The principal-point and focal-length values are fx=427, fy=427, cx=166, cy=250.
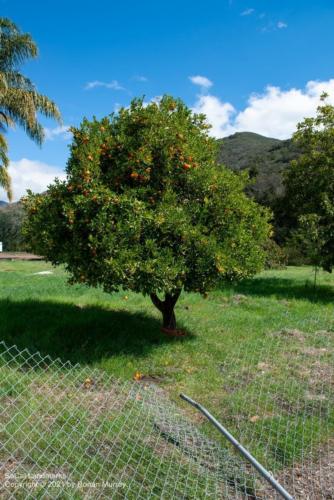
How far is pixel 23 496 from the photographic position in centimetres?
341

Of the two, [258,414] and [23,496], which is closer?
[23,496]

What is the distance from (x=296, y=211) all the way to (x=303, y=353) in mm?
9653

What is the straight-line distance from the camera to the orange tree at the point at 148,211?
6.38m

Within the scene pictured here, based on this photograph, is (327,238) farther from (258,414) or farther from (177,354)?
(258,414)

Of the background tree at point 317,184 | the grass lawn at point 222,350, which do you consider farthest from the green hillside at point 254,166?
the grass lawn at point 222,350

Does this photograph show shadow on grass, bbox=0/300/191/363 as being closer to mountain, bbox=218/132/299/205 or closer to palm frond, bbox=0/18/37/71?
mountain, bbox=218/132/299/205

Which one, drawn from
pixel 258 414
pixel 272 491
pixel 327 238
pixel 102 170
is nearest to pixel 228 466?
pixel 272 491

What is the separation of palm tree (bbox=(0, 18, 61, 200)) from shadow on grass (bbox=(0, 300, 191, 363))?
44.1 feet

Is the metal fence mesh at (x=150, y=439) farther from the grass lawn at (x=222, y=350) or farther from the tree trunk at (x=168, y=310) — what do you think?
the tree trunk at (x=168, y=310)

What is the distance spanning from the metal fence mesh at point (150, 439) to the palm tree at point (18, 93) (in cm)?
1680

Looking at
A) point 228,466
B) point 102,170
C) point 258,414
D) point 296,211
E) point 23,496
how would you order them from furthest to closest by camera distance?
point 296,211, point 102,170, point 258,414, point 228,466, point 23,496

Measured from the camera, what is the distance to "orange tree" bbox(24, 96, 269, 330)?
6375 millimetres

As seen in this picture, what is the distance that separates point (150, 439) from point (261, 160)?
193ft

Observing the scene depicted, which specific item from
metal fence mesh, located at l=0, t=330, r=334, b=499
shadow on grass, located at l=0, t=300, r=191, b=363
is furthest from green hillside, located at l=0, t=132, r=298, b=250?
metal fence mesh, located at l=0, t=330, r=334, b=499
